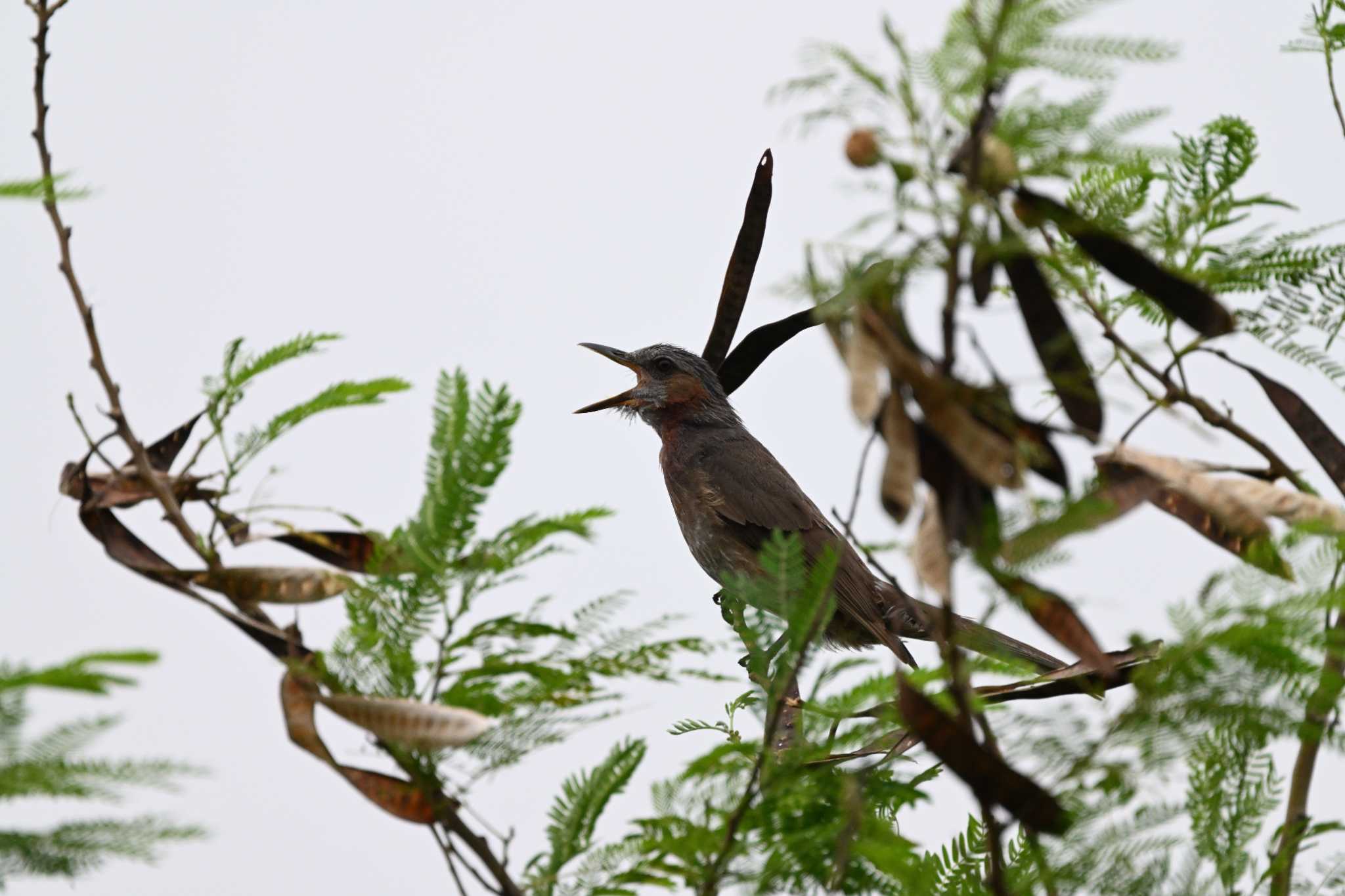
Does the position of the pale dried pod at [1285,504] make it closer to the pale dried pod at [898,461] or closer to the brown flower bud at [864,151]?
the pale dried pod at [898,461]

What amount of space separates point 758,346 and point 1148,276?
159cm

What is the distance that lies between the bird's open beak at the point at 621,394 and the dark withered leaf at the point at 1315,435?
3.95 m

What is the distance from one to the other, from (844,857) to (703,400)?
17.7 feet

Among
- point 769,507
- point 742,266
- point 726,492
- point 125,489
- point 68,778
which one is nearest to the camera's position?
point 68,778

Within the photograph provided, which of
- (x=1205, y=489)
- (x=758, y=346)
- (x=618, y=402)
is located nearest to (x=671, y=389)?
(x=618, y=402)

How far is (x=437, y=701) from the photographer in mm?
2162

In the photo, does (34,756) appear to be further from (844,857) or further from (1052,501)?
(1052,501)

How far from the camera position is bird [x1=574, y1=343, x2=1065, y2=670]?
6.11 metres

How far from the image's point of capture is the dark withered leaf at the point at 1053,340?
2.10 metres

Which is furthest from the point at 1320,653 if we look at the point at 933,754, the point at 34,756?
the point at 34,756

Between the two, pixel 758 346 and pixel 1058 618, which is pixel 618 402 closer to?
pixel 758 346

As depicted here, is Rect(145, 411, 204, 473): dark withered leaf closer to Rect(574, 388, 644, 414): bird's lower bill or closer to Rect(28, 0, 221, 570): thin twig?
Rect(28, 0, 221, 570): thin twig

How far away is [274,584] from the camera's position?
7.62 feet

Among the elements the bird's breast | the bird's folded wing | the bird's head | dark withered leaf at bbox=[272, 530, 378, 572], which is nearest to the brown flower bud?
dark withered leaf at bbox=[272, 530, 378, 572]
